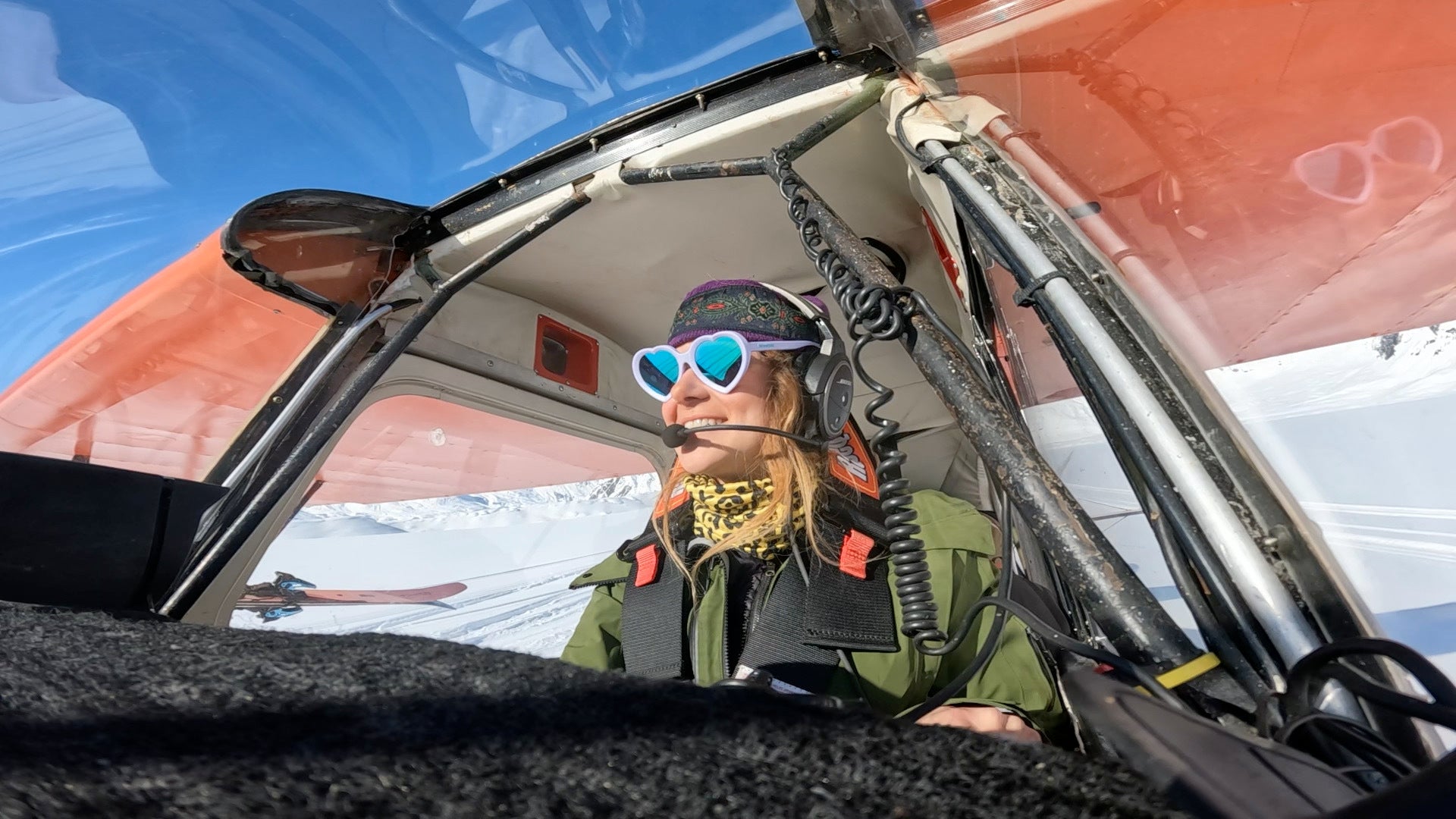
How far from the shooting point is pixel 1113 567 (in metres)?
0.56

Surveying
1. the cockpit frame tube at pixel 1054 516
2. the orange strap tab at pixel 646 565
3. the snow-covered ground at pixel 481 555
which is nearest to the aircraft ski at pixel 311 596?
the snow-covered ground at pixel 481 555

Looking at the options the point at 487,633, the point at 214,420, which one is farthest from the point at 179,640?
the point at 487,633

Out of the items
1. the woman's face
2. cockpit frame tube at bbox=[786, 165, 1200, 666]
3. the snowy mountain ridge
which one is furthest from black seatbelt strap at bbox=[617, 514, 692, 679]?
the snowy mountain ridge

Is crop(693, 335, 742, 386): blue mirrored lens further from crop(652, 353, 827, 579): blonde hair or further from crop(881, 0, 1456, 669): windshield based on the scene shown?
crop(881, 0, 1456, 669): windshield

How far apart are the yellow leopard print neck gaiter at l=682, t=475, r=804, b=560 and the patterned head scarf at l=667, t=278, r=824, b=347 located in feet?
1.09

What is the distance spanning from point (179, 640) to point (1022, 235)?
1196 millimetres

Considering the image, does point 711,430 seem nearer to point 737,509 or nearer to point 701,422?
point 701,422

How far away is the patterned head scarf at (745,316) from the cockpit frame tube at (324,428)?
721 mm

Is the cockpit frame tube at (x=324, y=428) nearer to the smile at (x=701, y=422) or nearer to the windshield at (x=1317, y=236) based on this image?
the smile at (x=701, y=422)

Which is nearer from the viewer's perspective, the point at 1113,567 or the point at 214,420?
the point at 1113,567

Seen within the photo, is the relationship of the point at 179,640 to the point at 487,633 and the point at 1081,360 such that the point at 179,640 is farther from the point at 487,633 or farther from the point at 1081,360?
the point at 487,633

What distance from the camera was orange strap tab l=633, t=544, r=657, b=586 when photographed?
1.42 m

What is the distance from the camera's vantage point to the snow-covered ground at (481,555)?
3.06m

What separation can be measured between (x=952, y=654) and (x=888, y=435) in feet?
1.82
